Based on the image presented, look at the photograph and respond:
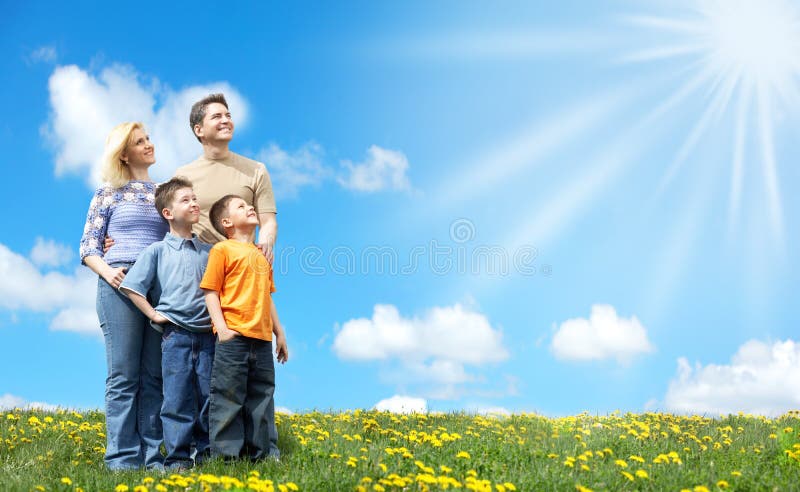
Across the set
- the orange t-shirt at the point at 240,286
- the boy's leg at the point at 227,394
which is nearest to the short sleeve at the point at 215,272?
the orange t-shirt at the point at 240,286

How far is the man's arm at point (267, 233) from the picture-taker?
22.3 feet

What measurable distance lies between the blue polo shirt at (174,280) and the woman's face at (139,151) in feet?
2.98

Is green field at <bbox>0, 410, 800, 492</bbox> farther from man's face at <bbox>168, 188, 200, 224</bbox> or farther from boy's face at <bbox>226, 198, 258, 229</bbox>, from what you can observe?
man's face at <bbox>168, 188, 200, 224</bbox>

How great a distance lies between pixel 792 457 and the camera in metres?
6.76

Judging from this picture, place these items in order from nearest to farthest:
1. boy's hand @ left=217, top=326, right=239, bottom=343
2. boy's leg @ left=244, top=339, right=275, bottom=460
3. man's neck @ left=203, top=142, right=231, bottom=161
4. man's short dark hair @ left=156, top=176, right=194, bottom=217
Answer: boy's hand @ left=217, top=326, right=239, bottom=343 < boy's leg @ left=244, top=339, right=275, bottom=460 < man's short dark hair @ left=156, top=176, right=194, bottom=217 < man's neck @ left=203, top=142, right=231, bottom=161

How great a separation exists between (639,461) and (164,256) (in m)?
4.59

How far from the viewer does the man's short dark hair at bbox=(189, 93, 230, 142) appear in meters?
7.13

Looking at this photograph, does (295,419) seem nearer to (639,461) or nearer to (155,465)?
(155,465)

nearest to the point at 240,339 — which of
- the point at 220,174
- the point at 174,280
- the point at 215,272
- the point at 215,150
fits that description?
the point at 215,272

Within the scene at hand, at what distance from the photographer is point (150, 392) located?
22.5ft

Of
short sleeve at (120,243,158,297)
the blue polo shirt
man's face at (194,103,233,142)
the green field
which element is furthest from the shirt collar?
the green field

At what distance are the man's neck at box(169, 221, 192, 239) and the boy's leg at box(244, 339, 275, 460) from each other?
4.13 ft

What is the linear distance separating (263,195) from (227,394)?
2.05 metres

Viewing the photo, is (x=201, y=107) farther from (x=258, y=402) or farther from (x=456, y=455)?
(x=456, y=455)
